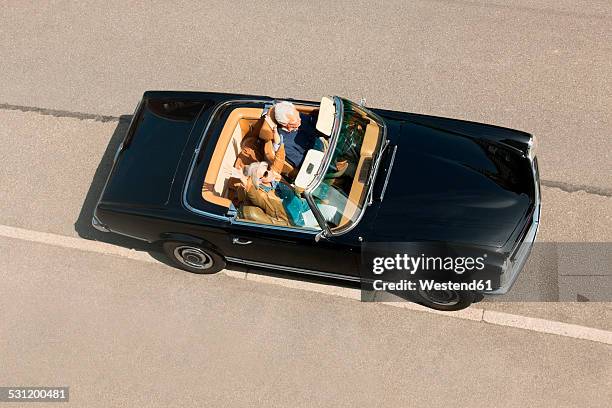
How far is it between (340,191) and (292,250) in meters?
0.69

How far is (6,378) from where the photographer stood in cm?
558

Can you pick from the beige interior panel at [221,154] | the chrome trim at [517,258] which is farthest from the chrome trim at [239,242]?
the chrome trim at [517,258]

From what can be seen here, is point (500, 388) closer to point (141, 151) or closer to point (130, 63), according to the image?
point (141, 151)

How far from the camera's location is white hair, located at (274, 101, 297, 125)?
16.6 feet

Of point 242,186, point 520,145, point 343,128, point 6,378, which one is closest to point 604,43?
point 520,145

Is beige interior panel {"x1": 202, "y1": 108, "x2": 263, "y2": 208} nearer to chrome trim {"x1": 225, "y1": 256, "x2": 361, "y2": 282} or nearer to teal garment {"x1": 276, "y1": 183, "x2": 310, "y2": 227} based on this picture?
teal garment {"x1": 276, "y1": 183, "x2": 310, "y2": 227}

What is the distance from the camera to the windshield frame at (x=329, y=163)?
4.74 m

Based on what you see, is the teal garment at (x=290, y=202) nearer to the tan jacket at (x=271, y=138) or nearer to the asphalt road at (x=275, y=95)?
the tan jacket at (x=271, y=138)

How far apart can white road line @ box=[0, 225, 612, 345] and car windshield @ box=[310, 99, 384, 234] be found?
1156 millimetres

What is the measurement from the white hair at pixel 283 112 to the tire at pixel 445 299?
1999mm

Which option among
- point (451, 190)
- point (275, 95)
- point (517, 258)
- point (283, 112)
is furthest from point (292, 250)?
point (275, 95)
